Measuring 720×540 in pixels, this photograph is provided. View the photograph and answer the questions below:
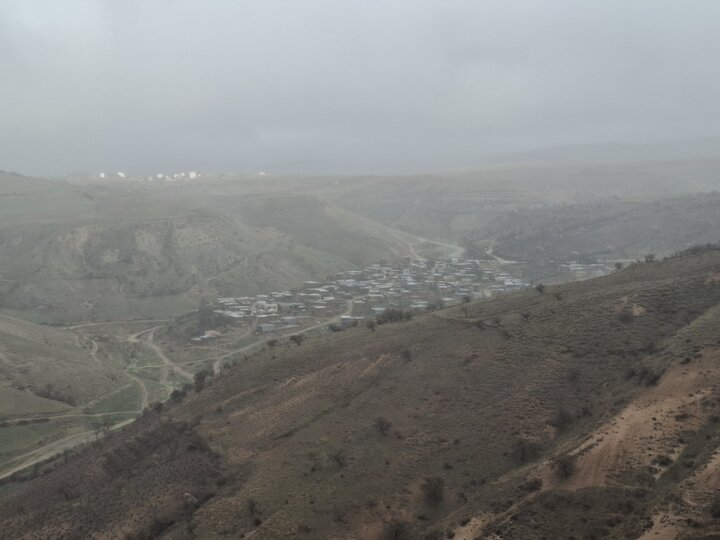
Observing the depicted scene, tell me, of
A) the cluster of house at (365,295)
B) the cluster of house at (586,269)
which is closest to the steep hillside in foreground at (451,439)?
the cluster of house at (365,295)

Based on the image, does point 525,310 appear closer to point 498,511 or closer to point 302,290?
point 498,511

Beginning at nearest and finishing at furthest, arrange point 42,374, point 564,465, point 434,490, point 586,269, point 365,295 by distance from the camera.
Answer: point 564,465 → point 434,490 → point 42,374 → point 365,295 → point 586,269

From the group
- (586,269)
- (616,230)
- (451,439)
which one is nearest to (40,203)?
(586,269)

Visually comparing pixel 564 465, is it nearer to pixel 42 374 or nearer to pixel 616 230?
pixel 42 374

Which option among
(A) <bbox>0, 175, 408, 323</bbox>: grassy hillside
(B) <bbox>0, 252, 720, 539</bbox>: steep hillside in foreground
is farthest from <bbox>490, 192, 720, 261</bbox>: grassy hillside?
(B) <bbox>0, 252, 720, 539</bbox>: steep hillside in foreground

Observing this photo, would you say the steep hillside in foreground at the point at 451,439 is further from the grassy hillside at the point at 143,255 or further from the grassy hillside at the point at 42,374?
the grassy hillside at the point at 143,255

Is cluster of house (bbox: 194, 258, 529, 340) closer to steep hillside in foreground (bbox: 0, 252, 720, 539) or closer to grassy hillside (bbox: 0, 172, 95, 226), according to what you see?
steep hillside in foreground (bbox: 0, 252, 720, 539)
